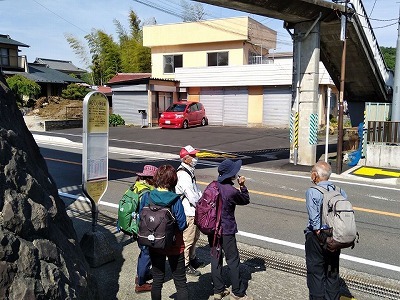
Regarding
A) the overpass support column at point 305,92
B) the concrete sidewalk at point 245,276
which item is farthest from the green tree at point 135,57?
the concrete sidewalk at point 245,276

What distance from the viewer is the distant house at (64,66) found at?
49603 mm

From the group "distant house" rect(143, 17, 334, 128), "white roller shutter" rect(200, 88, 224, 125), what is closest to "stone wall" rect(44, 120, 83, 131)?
"distant house" rect(143, 17, 334, 128)

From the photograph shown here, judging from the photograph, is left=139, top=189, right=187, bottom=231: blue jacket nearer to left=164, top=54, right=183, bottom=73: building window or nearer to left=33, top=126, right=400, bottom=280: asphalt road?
left=33, top=126, right=400, bottom=280: asphalt road

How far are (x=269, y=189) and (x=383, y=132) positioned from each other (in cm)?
589

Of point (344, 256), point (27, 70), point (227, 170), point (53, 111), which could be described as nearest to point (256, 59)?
point (53, 111)

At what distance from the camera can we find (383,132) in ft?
44.7

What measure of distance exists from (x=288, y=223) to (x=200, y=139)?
15285 millimetres

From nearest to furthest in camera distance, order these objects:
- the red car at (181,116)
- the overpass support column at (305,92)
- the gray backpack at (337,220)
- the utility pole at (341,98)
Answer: the gray backpack at (337,220) < the utility pole at (341,98) < the overpass support column at (305,92) < the red car at (181,116)

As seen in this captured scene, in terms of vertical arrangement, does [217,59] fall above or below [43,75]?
above

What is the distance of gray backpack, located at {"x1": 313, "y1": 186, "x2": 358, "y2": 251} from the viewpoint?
358 centimetres

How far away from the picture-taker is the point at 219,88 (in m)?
31.7

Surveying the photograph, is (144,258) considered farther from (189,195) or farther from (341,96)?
(341,96)

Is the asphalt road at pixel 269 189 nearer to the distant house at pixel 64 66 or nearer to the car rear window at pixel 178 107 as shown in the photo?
the car rear window at pixel 178 107

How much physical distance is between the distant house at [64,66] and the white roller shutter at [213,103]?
2503 cm
